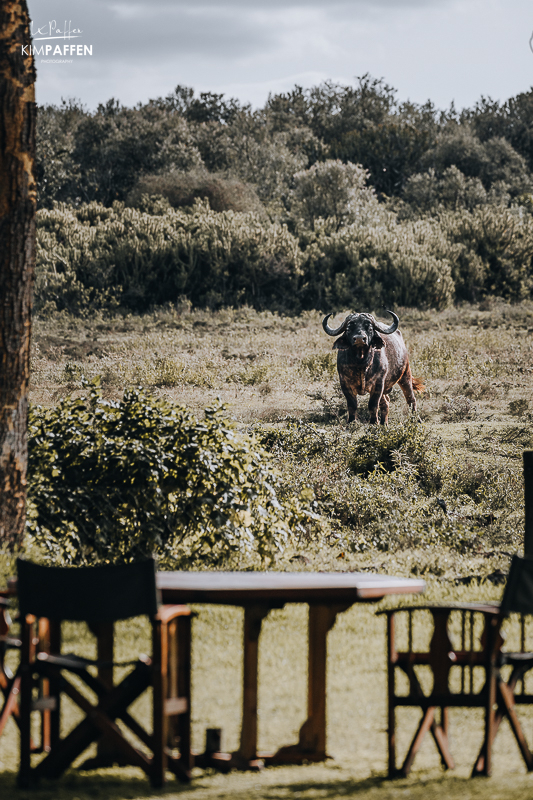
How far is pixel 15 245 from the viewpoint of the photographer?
6.87 m

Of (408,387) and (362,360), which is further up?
(362,360)

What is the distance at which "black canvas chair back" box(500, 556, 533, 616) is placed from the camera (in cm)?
374

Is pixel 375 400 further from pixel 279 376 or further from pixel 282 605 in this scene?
pixel 282 605

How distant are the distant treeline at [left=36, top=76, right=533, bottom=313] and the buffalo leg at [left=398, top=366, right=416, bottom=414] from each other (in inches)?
312

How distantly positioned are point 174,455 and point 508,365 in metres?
14.8

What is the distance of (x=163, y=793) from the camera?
139 inches

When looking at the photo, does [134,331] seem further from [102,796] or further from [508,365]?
[102,796]

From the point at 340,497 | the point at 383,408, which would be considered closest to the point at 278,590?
the point at 340,497

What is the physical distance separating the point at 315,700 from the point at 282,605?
1.44 feet

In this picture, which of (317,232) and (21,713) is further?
(317,232)

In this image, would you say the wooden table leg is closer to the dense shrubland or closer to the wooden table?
the wooden table

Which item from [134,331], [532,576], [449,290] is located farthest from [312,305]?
[532,576]

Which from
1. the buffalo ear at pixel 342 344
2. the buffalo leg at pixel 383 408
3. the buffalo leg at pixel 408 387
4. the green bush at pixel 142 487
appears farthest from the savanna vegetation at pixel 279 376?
the buffalo ear at pixel 342 344

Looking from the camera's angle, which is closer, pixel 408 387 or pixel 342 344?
pixel 342 344
